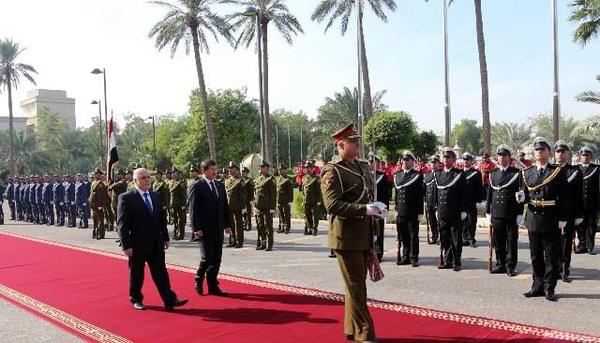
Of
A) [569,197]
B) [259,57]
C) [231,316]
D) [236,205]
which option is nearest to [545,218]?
[569,197]

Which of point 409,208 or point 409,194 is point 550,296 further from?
point 409,194

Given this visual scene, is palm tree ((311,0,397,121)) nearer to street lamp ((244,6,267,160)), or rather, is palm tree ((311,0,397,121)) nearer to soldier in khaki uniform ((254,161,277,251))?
street lamp ((244,6,267,160))

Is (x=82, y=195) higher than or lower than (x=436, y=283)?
higher

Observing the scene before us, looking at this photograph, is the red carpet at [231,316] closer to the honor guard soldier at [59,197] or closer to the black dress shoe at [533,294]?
the black dress shoe at [533,294]

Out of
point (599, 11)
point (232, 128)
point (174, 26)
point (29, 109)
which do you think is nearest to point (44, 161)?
point (232, 128)

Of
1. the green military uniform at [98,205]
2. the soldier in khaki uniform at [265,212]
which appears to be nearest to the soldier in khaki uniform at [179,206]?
the green military uniform at [98,205]

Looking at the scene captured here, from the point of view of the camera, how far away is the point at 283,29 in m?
29.3

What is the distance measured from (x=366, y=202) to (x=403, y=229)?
4722 mm

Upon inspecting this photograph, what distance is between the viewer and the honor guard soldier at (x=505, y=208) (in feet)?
27.6

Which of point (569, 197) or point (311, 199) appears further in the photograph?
point (311, 199)

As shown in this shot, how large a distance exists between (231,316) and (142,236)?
148cm

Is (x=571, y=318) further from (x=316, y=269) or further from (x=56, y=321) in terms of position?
(x=56, y=321)

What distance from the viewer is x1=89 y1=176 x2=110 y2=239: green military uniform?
16344 millimetres

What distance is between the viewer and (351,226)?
5262 millimetres
